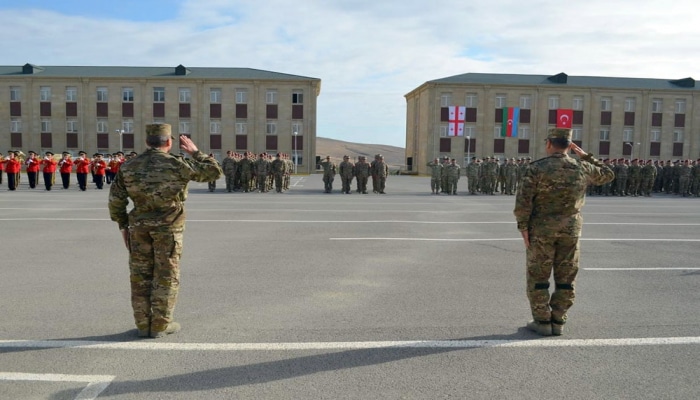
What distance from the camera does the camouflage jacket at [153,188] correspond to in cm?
530

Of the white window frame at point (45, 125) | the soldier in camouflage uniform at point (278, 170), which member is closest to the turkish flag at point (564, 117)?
the soldier in camouflage uniform at point (278, 170)

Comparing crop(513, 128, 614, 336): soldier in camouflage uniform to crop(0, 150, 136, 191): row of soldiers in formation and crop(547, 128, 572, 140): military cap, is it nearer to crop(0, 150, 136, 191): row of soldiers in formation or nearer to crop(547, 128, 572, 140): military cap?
crop(547, 128, 572, 140): military cap

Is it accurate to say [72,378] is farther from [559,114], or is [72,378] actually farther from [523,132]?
[559,114]

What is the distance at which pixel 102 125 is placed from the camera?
63.9 metres

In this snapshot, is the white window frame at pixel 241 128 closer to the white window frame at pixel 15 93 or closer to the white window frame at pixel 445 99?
the white window frame at pixel 445 99

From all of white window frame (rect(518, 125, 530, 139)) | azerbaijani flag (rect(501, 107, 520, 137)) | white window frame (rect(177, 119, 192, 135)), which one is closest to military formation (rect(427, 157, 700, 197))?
azerbaijani flag (rect(501, 107, 520, 137))

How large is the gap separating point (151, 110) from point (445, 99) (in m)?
32.1

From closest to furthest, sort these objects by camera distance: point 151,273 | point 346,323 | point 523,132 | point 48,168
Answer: point 151,273
point 346,323
point 48,168
point 523,132

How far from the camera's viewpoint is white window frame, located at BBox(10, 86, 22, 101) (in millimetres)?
63312

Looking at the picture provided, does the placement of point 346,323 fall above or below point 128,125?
below

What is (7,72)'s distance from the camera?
64688mm

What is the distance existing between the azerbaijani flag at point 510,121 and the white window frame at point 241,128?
92.1 ft

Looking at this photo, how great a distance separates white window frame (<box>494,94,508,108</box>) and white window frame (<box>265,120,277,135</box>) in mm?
24609

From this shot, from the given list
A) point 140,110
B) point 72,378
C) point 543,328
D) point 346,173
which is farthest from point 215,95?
point 72,378
